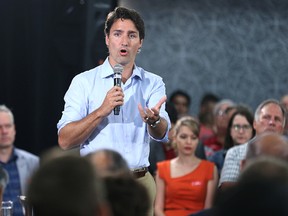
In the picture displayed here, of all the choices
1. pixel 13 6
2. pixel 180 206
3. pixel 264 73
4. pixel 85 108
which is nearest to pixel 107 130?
pixel 85 108

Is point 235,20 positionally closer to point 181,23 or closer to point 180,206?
point 181,23

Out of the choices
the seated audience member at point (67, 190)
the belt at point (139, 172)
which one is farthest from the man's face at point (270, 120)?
the seated audience member at point (67, 190)

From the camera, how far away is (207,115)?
29.6 ft

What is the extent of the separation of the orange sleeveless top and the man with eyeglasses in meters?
0.46

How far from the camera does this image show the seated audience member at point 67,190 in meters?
2.35

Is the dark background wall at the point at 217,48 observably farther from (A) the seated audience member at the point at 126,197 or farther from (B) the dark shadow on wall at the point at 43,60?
(A) the seated audience member at the point at 126,197

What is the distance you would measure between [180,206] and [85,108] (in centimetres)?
221

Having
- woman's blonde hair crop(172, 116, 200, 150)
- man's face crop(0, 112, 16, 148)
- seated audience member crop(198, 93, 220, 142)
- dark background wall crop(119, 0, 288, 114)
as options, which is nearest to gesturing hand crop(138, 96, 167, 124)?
man's face crop(0, 112, 16, 148)

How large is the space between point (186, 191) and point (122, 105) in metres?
2.24

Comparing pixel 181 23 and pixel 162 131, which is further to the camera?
pixel 181 23

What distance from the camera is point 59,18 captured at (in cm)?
802

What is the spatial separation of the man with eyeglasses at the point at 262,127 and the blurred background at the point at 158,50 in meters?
2.08

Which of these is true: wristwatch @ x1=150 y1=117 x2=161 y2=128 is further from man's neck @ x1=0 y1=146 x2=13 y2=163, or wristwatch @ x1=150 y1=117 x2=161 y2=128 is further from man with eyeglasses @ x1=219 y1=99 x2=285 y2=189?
man's neck @ x1=0 y1=146 x2=13 y2=163

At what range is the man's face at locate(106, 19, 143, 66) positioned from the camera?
187 inches
